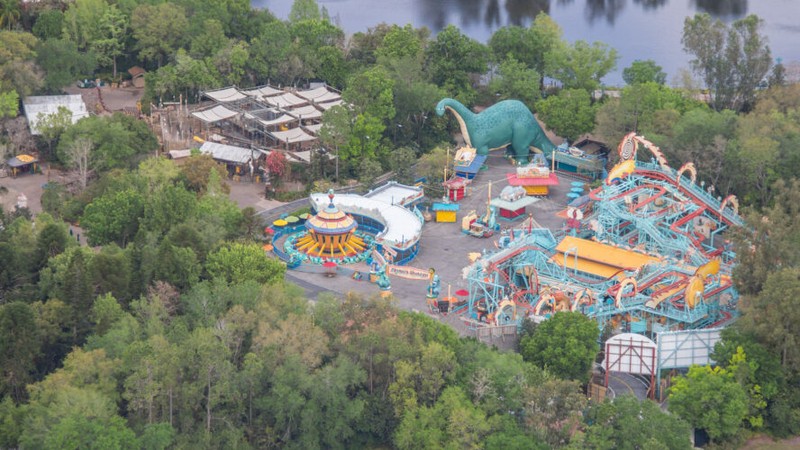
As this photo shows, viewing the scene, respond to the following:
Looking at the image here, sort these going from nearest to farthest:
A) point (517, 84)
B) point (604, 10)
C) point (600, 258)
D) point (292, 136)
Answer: point (600, 258)
point (292, 136)
point (517, 84)
point (604, 10)

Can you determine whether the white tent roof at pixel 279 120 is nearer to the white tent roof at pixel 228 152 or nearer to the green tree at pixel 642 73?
the white tent roof at pixel 228 152

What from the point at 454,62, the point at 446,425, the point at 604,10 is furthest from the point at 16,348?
the point at 604,10

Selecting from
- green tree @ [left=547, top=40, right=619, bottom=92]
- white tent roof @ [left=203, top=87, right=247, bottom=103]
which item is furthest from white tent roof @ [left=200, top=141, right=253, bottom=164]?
green tree @ [left=547, top=40, right=619, bottom=92]

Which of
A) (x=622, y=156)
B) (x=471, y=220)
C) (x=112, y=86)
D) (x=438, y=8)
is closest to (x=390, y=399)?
(x=471, y=220)

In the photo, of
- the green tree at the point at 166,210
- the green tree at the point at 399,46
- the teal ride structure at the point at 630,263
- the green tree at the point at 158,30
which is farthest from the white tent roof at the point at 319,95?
the green tree at the point at 166,210

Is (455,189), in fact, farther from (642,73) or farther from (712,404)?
(712,404)
